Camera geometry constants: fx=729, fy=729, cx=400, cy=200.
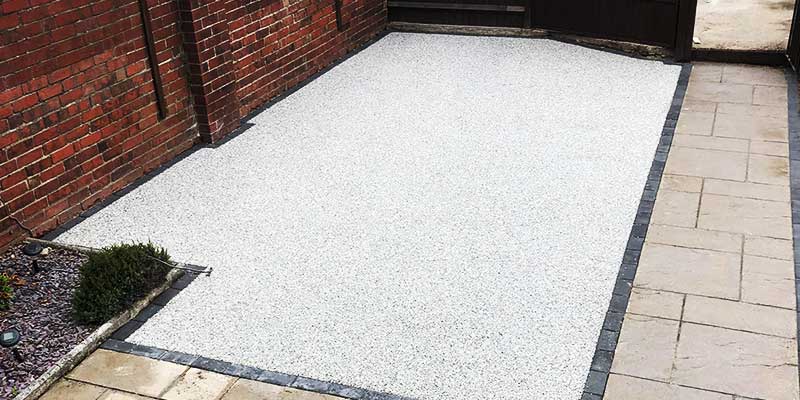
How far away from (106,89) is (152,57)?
→ 19.0 inches

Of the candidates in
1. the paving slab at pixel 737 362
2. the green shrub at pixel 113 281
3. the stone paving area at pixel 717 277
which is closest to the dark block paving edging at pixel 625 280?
the stone paving area at pixel 717 277

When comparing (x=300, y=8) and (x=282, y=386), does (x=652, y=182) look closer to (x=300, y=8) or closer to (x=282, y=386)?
(x=282, y=386)

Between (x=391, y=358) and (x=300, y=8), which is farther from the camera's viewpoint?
(x=300, y=8)

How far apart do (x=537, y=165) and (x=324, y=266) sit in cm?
200

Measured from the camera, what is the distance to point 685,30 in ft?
24.1

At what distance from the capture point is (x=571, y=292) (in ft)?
12.7

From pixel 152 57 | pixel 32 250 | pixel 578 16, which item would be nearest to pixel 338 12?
pixel 578 16

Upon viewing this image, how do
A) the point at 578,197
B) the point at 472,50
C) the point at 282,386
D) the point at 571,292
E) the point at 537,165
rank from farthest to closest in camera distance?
the point at 472,50 < the point at 537,165 < the point at 578,197 < the point at 571,292 < the point at 282,386

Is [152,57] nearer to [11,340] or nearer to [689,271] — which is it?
[11,340]

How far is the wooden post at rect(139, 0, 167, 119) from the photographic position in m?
5.16

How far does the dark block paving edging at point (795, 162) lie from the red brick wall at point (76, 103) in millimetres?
4310

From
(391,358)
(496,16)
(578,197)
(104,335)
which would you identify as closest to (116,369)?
(104,335)

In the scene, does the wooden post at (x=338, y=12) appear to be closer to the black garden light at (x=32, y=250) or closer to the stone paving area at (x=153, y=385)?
the black garden light at (x=32, y=250)

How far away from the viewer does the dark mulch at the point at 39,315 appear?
131 inches
